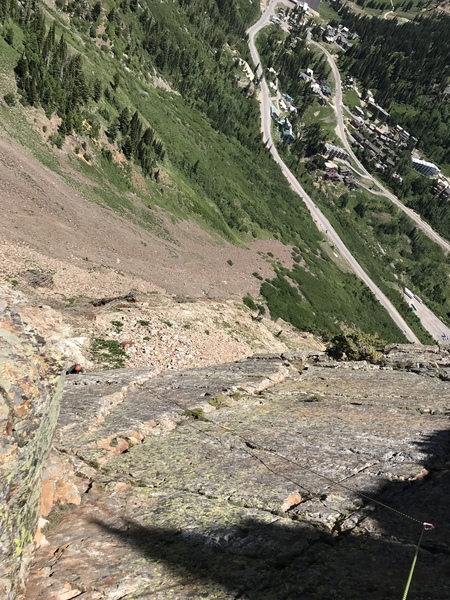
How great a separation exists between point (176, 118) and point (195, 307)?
89.8 metres

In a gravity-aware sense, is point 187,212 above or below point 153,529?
below

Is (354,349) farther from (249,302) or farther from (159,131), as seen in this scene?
(159,131)

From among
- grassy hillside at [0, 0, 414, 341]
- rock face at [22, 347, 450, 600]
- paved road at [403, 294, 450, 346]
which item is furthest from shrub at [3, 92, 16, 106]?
paved road at [403, 294, 450, 346]

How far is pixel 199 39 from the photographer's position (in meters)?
179

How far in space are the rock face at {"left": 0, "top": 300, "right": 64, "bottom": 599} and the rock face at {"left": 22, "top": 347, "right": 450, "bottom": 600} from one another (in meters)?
0.77

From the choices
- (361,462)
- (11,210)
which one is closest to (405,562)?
(361,462)

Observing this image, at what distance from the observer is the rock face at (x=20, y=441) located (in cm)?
723

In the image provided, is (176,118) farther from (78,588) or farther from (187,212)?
(78,588)

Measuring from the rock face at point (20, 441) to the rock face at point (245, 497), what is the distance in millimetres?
771

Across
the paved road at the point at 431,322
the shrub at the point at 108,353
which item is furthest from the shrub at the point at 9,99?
the paved road at the point at 431,322

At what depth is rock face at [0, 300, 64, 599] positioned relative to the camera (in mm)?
7227

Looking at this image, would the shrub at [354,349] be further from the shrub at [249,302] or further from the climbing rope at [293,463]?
the shrub at [249,302]

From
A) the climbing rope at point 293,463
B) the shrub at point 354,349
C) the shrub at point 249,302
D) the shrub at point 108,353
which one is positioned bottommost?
the shrub at point 249,302

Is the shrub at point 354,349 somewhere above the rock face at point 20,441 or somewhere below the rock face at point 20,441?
below
